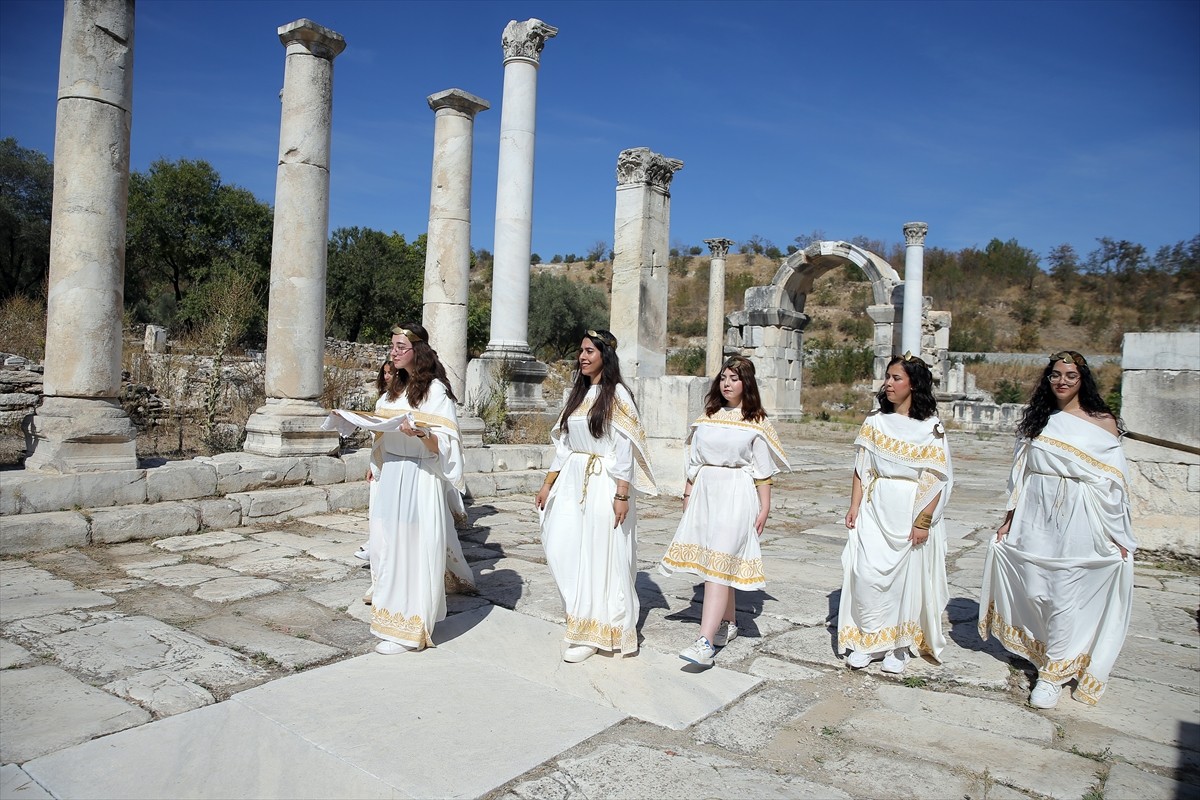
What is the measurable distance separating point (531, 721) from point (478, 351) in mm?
33611

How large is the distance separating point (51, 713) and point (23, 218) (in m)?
29.2

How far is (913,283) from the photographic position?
67.8 ft

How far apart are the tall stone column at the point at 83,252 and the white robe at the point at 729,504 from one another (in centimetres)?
536

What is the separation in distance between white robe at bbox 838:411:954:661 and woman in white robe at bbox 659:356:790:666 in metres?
0.52

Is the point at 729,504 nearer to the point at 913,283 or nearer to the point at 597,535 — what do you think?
the point at 597,535

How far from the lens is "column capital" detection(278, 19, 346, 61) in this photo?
8477mm

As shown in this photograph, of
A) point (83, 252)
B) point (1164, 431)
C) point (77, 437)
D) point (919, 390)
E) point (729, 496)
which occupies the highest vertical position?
point (83, 252)

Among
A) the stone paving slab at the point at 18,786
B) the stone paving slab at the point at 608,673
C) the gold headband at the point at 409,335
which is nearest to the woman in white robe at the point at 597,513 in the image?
the stone paving slab at the point at 608,673

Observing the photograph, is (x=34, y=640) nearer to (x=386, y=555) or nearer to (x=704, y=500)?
(x=386, y=555)

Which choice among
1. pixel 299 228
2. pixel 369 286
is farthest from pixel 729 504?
pixel 369 286

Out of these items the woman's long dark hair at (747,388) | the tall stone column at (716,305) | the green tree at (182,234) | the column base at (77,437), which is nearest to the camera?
the woman's long dark hair at (747,388)

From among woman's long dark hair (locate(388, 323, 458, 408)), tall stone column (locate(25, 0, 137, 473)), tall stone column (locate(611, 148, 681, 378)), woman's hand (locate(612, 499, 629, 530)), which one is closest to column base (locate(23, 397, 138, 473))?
tall stone column (locate(25, 0, 137, 473))

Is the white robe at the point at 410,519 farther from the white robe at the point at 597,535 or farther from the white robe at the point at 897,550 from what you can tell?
the white robe at the point at 897,550

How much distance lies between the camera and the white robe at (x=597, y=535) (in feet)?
13.8
